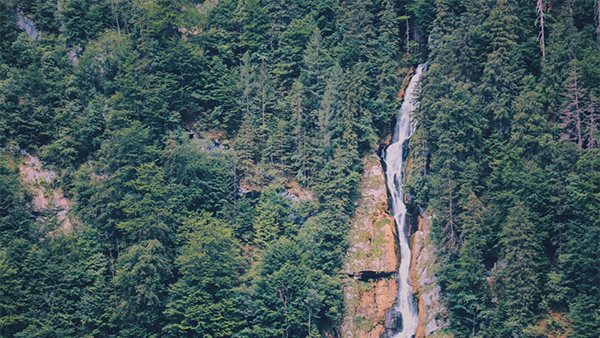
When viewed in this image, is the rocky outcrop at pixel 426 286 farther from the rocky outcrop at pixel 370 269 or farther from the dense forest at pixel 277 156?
the rocky outcrop at pixel 370 269

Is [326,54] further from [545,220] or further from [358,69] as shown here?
[545,220]

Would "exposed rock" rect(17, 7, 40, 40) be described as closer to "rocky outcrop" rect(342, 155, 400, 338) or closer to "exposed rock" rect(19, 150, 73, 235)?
"exposed rock" rect(19, 150, 73, 235)

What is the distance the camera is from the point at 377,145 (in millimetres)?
63688

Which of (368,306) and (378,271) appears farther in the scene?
(378,271)

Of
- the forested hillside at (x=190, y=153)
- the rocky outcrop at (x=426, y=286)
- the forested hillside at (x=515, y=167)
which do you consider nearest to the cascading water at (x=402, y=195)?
the rocky outcrop at (x=426, y=286)

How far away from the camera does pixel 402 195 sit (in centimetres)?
6153

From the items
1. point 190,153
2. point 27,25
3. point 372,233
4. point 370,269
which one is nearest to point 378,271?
point 370,269

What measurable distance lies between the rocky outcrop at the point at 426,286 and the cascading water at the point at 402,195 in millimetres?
769

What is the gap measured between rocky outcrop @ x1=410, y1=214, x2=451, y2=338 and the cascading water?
→ 30.3 inches

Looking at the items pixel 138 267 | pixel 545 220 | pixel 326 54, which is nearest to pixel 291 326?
pixel 138 267

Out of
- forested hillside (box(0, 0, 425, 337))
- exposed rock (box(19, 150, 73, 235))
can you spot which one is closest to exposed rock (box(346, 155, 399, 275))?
forested hillside (box(0, 0, 425, 337))

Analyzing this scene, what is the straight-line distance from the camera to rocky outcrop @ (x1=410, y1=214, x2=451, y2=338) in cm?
5462

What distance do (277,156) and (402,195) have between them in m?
12.6

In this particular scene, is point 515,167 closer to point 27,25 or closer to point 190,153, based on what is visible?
point 190,153
